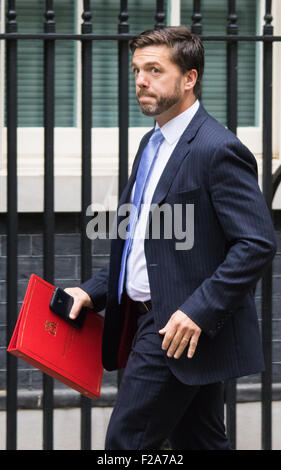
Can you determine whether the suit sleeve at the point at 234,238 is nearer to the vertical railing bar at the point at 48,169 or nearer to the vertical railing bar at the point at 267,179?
the vertical railing bar at the point at 267,179

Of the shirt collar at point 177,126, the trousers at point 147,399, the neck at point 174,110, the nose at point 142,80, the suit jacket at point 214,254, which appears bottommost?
the trousers at point 147,399

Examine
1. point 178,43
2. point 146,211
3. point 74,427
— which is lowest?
point 74,427

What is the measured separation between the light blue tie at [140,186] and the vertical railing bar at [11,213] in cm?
71

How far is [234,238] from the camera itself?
345 centimetres

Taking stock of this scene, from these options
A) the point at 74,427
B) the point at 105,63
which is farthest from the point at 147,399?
the point at 105,63

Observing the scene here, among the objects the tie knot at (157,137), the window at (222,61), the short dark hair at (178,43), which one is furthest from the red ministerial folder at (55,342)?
the window at (222,61)

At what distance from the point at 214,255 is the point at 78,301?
62 centimetres

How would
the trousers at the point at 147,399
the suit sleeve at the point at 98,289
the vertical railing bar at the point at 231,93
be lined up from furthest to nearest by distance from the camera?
the vertical railing bar at the point at 231,93
the suit sleeve at the point at 98,289
the trousers at the point at 147,399

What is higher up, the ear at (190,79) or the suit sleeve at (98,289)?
the ear at (190,79)

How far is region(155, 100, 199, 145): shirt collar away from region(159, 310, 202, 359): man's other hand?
2.06 ft

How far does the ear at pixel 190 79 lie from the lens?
3.63 meters

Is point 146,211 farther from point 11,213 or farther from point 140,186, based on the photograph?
point 11,213
